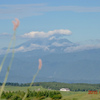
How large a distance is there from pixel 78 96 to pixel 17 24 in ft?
42.9

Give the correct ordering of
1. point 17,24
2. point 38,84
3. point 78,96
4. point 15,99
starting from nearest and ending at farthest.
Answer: point 17,24, point 15,99, point 78,96, point 38,84

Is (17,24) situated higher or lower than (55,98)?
higher

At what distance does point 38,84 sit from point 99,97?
169 meters

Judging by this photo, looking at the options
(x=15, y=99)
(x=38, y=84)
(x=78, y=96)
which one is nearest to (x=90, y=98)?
(x=78, y=96)

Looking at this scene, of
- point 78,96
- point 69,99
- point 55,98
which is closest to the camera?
point 55,98

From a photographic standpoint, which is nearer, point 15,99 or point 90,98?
point 15,99

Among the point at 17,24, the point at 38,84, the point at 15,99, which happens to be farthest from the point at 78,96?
the point at 38,84

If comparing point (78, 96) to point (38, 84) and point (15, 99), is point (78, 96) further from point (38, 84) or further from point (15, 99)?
point (38, 84)

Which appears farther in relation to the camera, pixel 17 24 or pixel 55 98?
pixel 55 98

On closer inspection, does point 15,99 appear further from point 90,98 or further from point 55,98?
point 90,98

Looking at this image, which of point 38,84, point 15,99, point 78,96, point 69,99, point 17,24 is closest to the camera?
point 17,24

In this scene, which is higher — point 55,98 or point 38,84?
point 38,84

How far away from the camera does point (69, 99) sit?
1869 centimetres

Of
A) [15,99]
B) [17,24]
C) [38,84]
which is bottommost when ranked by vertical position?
[15,99]
